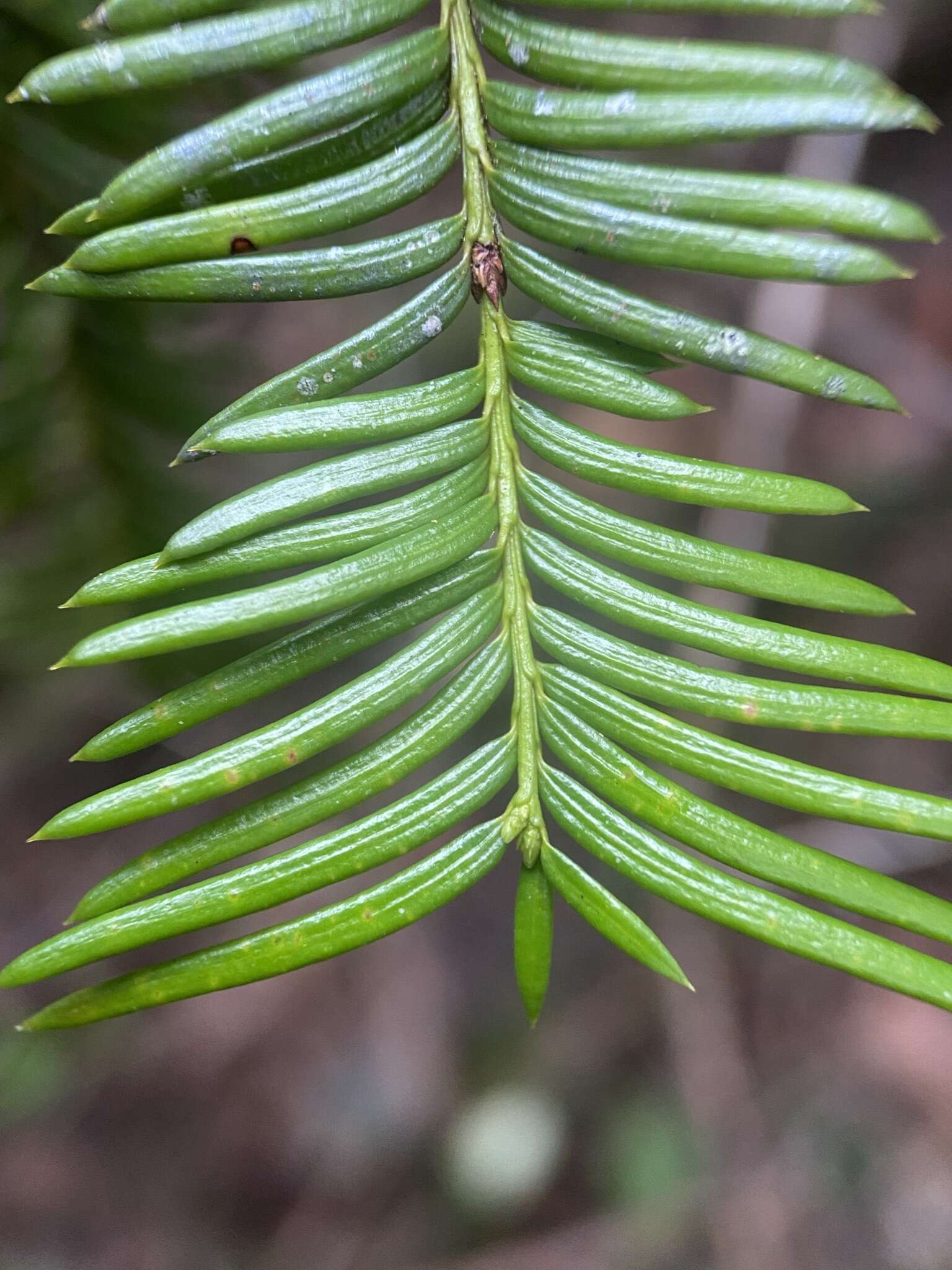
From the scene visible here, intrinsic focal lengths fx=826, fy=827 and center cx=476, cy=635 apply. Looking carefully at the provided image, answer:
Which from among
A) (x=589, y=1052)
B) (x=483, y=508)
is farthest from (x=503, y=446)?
(x=589, y=1052)

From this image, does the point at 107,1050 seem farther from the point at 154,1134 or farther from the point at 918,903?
the point at 918,903

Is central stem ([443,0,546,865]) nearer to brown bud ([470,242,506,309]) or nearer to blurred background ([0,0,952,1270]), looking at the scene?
brown bud ([470,242,506,309])

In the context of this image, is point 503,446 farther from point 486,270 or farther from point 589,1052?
point 589,1052

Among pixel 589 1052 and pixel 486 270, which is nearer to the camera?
pixel 486 270

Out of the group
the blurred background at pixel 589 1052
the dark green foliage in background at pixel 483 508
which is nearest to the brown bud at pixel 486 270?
the dark green foliage in background at pixel 483 508

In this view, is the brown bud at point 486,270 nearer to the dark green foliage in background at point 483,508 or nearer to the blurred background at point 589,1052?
the dark green foliage in background at point 483,508

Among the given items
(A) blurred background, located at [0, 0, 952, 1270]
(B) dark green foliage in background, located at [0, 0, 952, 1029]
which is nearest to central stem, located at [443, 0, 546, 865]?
(B) dark green foliage in background, located at [0, 0, 952, 1029]
